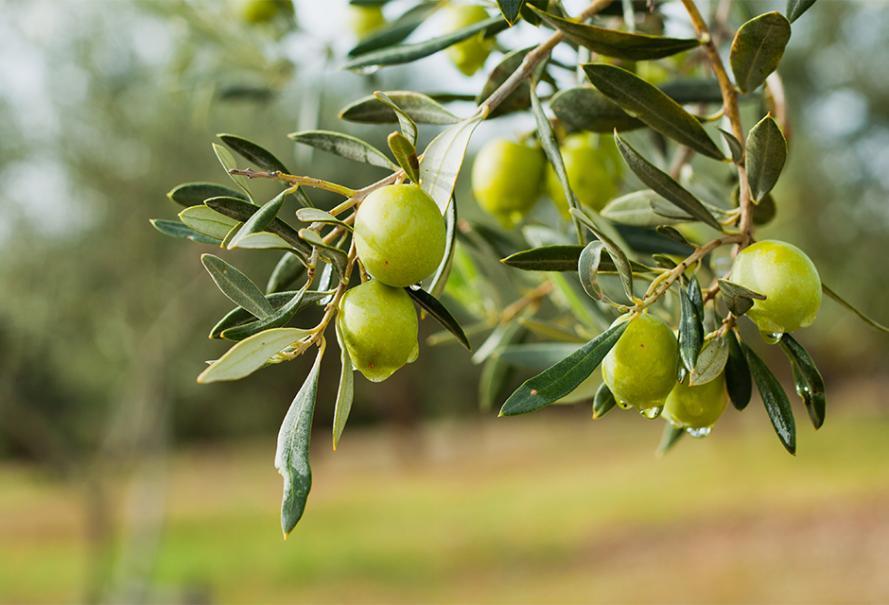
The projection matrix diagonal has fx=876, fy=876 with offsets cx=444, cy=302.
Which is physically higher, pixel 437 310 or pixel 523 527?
pixel 437 310

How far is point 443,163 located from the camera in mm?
603

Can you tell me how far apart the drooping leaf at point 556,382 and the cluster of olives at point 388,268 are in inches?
3.3

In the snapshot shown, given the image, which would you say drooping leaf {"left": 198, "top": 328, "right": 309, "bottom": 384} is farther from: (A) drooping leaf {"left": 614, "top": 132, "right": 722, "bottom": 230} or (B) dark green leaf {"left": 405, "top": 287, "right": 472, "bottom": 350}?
(A) drooping leaf {"left": 614, "top": 132, "right": 722, "bottom": 230}

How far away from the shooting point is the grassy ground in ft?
33.7

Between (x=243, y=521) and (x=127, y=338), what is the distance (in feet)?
26.1

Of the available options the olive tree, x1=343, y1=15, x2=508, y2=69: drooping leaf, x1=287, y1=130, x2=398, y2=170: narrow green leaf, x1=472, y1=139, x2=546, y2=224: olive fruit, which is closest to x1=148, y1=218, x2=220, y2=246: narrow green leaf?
the olive tree

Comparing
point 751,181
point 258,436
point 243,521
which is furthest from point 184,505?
point 751,181

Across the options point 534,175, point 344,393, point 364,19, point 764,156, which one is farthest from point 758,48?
point 364,19

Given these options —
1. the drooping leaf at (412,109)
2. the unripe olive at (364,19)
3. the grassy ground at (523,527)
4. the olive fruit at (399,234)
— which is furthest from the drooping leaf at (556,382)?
the grassy ground at (523,527)

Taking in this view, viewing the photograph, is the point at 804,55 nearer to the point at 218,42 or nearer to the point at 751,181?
the point at 218,42

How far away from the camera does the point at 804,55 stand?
38.7 feet

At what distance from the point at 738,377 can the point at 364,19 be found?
31.8 inches

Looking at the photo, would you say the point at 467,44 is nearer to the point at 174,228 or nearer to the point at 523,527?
the point at 174,228

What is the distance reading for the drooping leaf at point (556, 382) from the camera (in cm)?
57
